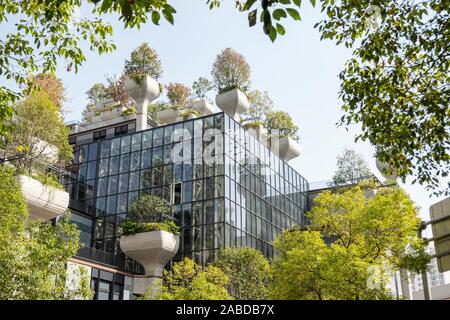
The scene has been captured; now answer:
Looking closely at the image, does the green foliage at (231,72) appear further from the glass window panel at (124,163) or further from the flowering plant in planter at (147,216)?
the flowering plant in planter at (147,216)

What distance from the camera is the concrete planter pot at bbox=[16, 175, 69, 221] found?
28.8m

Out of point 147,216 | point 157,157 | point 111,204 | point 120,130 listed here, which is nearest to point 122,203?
point 111,204

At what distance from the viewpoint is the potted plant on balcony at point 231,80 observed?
45.8 metres

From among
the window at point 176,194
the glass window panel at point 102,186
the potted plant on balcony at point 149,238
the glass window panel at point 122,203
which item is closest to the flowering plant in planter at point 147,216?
the potted plant on balcony at point 149,238

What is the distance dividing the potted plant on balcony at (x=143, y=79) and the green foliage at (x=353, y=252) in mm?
21874

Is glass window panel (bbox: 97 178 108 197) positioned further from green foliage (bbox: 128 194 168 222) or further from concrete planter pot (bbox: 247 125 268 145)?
concrete planter pot (bbox: 247 125 268 145)

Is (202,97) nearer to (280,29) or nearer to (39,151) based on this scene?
(39,151)

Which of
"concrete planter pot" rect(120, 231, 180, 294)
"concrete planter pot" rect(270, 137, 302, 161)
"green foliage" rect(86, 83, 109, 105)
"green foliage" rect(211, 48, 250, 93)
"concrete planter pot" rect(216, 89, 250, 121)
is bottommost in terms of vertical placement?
"concrete planter pot" rect(120, 231, 180, 294)

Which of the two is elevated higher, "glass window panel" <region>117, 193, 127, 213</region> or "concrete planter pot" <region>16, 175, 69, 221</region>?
"glass window panel" <region>117, 193, 127, 213</region>

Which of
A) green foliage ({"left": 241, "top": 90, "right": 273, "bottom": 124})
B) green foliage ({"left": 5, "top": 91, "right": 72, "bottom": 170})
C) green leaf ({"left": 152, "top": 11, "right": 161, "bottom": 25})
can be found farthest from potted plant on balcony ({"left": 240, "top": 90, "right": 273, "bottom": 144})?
green leaf ({"left": 152, "top": 11, "right": 161, "bottom": 25})

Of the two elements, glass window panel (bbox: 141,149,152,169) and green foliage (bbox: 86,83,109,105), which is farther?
green foliage (bbox: 86,83,109,105)

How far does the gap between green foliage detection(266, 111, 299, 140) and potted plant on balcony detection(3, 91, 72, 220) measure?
2294 centimetres
